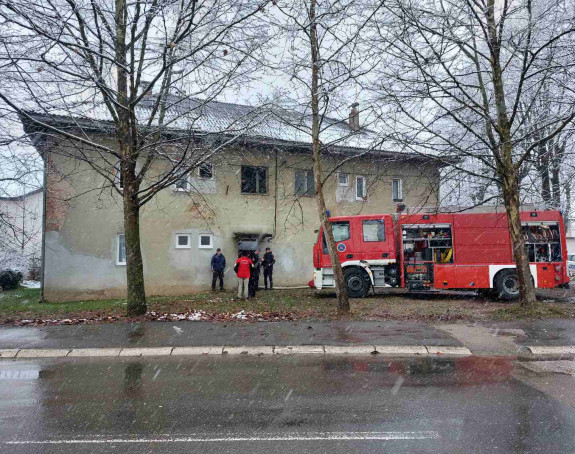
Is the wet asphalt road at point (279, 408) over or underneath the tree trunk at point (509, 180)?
underneath

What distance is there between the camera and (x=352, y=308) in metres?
12.7

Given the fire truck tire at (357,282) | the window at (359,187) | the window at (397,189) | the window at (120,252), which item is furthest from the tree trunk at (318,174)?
the window at (397,189)

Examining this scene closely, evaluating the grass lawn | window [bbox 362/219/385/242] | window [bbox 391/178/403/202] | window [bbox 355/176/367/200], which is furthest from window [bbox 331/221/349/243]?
window [bbox 391/178/403/202]

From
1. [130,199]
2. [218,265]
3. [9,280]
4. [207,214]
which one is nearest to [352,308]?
[130,199]

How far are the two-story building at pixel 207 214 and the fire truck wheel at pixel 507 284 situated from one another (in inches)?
142

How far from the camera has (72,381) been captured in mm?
6359

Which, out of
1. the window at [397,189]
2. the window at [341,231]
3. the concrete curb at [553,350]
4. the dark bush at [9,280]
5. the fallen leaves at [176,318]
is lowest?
the concrete curb at [553,350]

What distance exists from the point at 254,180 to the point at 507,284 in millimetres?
10738

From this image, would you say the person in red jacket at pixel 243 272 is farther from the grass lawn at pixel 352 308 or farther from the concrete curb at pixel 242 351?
the concrete curb at pixel 242 351

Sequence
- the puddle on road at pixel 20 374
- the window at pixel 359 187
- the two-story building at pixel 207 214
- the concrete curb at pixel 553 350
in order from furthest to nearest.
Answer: the window at pixel 359 187
the two-story building at pixel 207 214
the concrete curb at pixel 553 350
the puddle on road at pixel 20 374

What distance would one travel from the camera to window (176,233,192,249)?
60.6 ft

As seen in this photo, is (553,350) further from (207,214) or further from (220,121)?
(207,214)

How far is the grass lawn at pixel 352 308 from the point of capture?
11.0 meters

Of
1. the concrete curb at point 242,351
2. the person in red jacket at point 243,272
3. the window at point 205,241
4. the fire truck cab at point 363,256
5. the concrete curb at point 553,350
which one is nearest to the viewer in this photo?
the concrete curb at point 553,350
